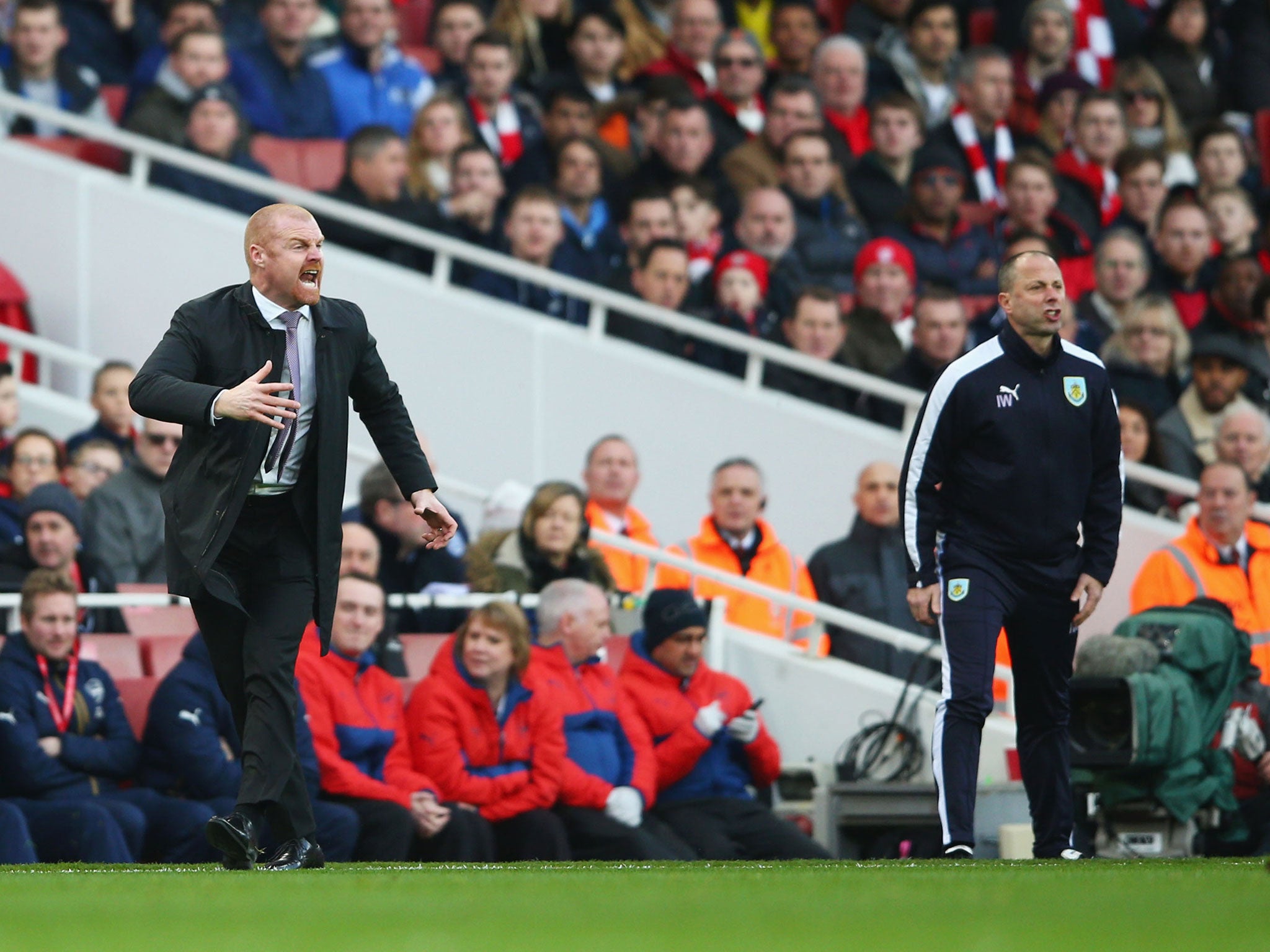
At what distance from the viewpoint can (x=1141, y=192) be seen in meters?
16.2

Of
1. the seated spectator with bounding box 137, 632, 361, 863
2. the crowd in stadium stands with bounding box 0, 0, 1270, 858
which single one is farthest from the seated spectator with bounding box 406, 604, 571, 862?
the seated spectator with bounding box 137, 632, 361, 863

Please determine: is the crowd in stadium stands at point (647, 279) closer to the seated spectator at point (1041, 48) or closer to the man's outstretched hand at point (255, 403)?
the seated spectator at point (1041, 48)

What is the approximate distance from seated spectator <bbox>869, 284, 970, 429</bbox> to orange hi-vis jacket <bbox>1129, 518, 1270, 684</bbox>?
7.67ft

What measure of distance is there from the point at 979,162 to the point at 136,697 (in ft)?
28.0

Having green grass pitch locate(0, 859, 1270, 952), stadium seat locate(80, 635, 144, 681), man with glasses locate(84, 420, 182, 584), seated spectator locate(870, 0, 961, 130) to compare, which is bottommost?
green grass pitch locate(0, 859, 1270, 952)

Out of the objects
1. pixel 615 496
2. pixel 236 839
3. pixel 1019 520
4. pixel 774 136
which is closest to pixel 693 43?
pixel 774 136

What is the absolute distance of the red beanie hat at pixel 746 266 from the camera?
13.9 meters

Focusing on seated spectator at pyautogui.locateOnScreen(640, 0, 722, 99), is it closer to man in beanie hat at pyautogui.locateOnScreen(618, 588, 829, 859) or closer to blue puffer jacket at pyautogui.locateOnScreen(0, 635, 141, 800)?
man in beanie hat at pyautogui.locateOnScreen(618, 588, 829, 859)

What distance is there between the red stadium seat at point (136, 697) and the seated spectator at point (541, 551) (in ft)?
6.27

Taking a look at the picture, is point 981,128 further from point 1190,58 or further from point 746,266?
point 746,266

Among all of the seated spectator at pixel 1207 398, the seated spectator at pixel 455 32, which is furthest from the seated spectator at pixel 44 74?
the seated spectator at pixel 1207 398

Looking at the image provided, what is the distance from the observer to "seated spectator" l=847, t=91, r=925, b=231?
50.5 ft

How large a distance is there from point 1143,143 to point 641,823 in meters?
9.12

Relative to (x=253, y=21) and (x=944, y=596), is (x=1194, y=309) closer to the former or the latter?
(x=253, y=21)
